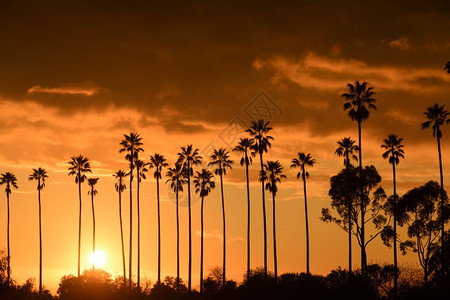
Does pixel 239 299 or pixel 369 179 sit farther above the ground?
pixel 369 179

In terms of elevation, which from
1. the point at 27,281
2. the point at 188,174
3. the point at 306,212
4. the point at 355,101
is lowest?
the point at 27,281

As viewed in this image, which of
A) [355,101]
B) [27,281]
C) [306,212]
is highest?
[355,101]

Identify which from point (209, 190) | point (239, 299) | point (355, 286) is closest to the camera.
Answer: point (355, 286)

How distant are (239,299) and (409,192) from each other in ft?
95.1

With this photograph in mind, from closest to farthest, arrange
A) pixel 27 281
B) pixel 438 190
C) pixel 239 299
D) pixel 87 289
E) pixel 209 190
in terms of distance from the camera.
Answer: pixel 239 299 → pixel 438 190 → pixel 87 289 → pixel 209 190 → pixel 27 281

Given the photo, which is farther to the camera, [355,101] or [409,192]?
[409,192]

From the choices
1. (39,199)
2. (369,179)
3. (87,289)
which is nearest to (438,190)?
(369,179)

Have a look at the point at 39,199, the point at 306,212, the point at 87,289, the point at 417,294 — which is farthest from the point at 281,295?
the point at 39,199

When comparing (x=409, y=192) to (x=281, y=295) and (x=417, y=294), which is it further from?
(x=281, y=295)

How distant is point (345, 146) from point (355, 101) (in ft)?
33.1

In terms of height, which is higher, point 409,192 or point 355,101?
point 355,101

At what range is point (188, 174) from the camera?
104 metres

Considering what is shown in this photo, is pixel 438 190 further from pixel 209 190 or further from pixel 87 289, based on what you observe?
pixel 87 289

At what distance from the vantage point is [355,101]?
8075 centimetres
